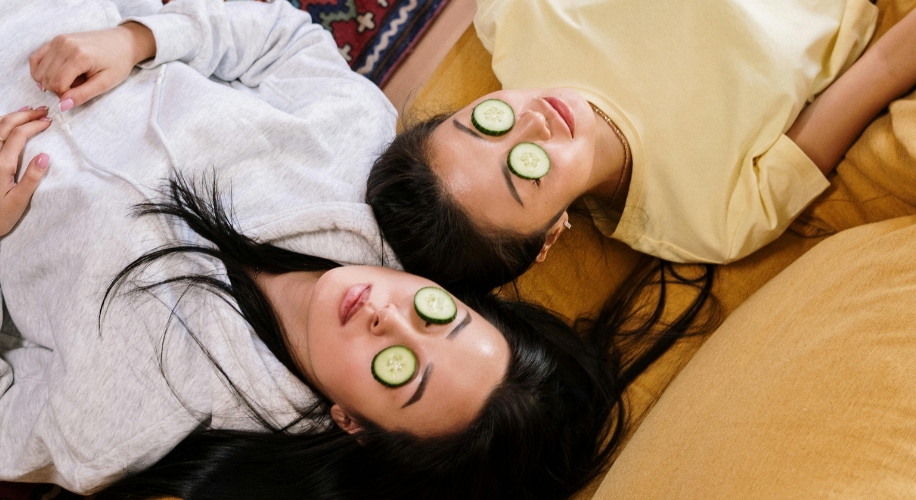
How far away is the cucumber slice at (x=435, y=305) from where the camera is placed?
1023 millimetres

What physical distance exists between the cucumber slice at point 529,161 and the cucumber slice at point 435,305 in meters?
0.28

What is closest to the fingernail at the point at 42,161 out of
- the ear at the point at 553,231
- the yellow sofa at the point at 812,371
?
the ear at the point at 553,231

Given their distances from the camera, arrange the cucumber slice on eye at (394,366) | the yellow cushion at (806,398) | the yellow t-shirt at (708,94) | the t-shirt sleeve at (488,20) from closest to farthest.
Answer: the yellow cushion at (806,398) → the cucumber slice on eye at (394,366) → the yellow t-shirt at (708,94) → the t-shirt sleeve at (488,20)

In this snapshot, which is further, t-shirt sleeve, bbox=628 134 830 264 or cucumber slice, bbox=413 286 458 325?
t-shirt sleeve, bbox=628 134 830 264

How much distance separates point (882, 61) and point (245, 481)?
156 centimetres

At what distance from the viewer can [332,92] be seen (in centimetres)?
145

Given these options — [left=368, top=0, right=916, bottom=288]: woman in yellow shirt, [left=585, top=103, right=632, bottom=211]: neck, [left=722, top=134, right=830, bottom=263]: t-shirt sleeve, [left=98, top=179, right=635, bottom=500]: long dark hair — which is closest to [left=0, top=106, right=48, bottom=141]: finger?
[left=98, top=179, right=635, bottom=500]: long dark hair

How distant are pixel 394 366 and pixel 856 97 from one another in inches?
45.1

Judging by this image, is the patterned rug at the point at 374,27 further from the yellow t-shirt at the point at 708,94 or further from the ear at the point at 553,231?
the ear at the point at 553,231

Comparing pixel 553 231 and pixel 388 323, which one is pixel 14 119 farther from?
pixel 553 231

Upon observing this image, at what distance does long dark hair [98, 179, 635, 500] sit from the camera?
3.50ft

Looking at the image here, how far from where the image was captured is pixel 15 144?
4.09 ft

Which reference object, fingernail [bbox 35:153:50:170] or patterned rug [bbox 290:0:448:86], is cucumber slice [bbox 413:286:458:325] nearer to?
fingernail [bbox 35:153:50:170]

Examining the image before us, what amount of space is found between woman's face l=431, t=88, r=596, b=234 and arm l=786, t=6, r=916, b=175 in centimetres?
52
